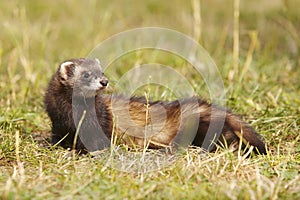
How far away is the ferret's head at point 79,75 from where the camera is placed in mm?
4637

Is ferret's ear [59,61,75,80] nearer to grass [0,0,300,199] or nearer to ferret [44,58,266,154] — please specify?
ferret [44,58,266,154]

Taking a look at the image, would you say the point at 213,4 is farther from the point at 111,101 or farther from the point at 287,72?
the point at 111,101

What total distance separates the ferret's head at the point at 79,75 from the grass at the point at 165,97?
51cm

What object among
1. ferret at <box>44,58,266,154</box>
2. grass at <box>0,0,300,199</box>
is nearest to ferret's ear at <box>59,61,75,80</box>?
ferret at <box>44,58,266,154</box>

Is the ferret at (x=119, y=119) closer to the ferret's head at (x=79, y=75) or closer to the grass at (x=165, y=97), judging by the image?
the ferret's head at (x=79, y=75)

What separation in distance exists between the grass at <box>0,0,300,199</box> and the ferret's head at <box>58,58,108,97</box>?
1.67 feet

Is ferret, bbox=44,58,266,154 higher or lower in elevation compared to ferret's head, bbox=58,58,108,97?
lower

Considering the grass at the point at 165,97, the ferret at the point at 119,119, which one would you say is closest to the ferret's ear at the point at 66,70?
the ferret at the point at 119,119

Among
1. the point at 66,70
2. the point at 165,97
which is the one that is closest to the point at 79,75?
the point at 66,70

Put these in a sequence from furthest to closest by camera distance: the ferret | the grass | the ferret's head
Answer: the ferret's head < the ferret < the grass

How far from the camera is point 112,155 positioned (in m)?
3.91

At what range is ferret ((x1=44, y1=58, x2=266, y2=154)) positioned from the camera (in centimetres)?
454

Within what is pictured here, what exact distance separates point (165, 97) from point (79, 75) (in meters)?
1.13

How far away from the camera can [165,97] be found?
5531 millimetres
